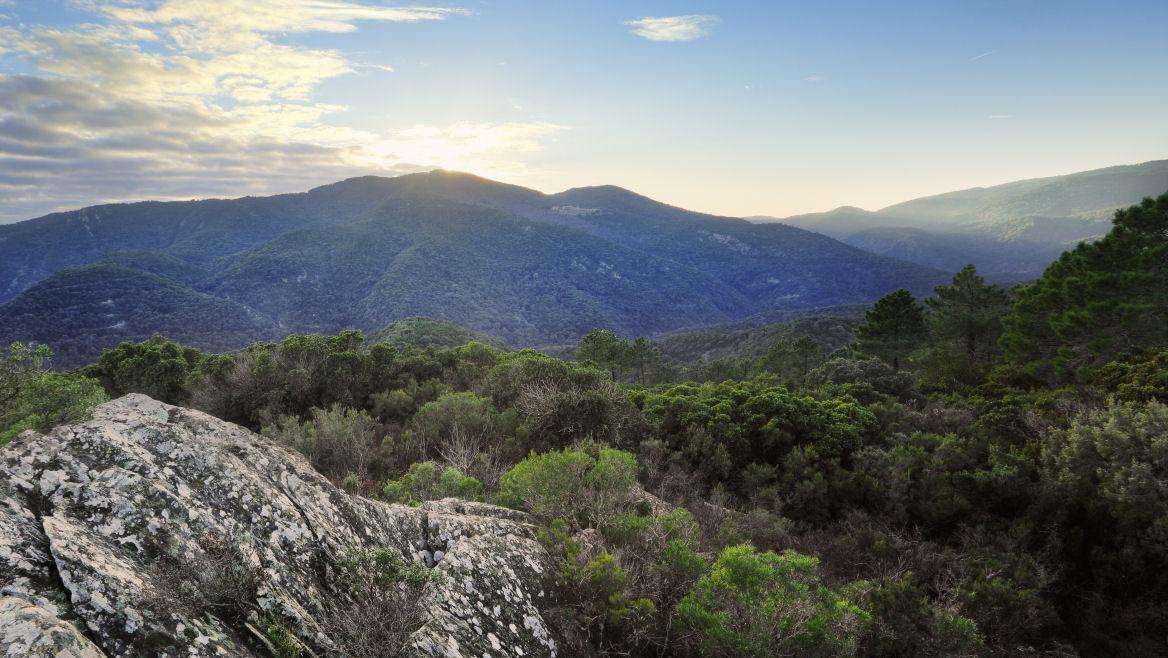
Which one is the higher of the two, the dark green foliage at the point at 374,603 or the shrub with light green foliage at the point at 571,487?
the dark green foliage at the point at 374,603

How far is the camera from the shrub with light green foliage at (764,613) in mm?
4812

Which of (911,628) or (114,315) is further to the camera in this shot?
(114,315)

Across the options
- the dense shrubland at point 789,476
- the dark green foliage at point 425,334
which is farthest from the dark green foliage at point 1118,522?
the dark green foliage at point 425,334

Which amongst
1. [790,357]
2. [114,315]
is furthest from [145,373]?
[114,315]

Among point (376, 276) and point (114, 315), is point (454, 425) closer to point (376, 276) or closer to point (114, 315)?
point (114, 315)

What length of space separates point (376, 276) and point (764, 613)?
465 feet

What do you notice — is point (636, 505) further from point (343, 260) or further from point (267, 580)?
point (343, 260)

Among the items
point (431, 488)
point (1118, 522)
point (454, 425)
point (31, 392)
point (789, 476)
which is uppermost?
point (31, 392)

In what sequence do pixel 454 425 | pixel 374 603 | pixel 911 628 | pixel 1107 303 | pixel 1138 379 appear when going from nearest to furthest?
pixel 374 603 → pixel 911 628 → pixel 454 425 → pixel 1138 379 → pixel 1107 303

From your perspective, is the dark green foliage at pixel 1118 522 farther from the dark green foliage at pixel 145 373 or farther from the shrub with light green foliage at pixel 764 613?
the dark green foliage at pixel 145 373

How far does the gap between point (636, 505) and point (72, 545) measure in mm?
6777

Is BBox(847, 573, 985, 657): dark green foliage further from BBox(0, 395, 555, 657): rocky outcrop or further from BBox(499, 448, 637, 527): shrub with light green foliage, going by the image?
BBox(0, 395, 555, 657): rocky outcrop

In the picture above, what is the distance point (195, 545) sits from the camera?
11.9 ft

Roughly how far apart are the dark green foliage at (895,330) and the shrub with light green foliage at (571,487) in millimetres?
34557
